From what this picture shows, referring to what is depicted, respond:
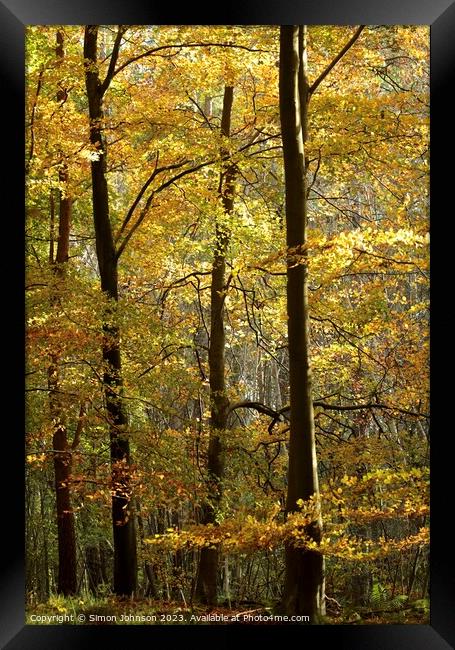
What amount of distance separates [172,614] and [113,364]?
5.58 feet

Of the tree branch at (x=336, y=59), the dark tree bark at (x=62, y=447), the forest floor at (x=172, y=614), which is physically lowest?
the forest floor at (x=172, y=614)

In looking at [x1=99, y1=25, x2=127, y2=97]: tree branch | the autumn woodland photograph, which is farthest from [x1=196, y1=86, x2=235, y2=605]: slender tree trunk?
[x1=99, y1=25, x2=127, y2=97]: tree branch

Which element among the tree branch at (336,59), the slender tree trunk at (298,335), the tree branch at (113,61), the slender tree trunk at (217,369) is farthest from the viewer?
the slender tree trunk at (217,369)

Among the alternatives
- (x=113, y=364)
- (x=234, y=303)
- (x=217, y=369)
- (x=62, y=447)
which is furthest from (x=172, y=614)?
(x=234, y=303)

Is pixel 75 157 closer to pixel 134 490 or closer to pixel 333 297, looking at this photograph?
pixel 333 297

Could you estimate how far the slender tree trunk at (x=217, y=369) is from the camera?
16.7 feet

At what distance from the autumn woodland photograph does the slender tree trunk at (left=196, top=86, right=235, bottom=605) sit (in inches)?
0.8

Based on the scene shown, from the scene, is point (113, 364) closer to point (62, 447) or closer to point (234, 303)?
point (62, 447)

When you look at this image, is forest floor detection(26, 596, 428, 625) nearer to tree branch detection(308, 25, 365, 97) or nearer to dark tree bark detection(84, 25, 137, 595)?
dark tree bark detection(84, 25, 137, 595)

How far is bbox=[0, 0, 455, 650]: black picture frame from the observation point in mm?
3594
